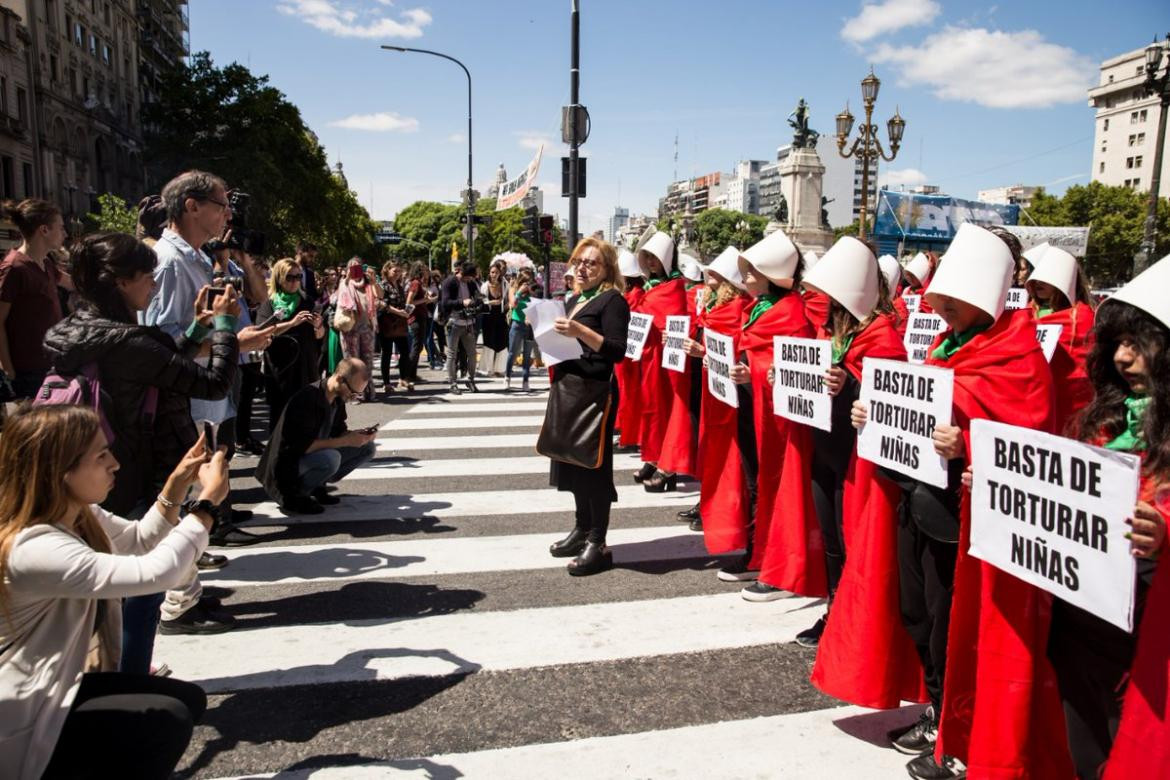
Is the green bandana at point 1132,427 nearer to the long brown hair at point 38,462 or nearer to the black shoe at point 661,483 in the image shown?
the long brown hair at point 38,462

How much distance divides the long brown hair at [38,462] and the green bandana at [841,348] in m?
2.94

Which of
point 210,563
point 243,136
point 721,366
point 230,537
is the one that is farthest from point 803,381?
point 243,136

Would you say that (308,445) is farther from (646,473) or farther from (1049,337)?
(1049,337)

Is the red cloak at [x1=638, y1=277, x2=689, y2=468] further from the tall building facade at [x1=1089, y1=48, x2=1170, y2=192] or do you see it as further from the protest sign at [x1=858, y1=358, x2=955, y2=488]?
the tall building facade at [x1=1089, y1=48, x2=1170, y2=192]

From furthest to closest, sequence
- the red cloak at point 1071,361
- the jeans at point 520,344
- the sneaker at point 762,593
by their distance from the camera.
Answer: the jeans at point 520,344 → the sneaker at point 762,593 → the red cloak at point 1071,361

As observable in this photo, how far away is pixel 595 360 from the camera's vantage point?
5.00 meters

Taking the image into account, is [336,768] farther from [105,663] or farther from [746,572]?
[746,572]

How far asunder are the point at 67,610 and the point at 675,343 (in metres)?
4.67

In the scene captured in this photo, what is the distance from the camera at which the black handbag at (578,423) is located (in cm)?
491

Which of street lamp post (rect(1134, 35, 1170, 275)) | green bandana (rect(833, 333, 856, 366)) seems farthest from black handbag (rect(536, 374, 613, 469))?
street lamp post (rect(1134, 35, 1170, 275))

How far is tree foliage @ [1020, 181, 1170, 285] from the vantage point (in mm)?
66938

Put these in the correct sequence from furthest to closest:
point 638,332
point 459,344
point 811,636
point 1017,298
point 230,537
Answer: point 459,344 → point 1017,298 → point 638,332 → point 230,537 → point 811,636

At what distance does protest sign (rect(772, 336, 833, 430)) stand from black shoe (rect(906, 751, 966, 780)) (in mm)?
1426

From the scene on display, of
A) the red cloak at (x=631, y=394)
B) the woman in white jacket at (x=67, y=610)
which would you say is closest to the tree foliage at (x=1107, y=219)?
the red cloak at (x=631, y=394)
